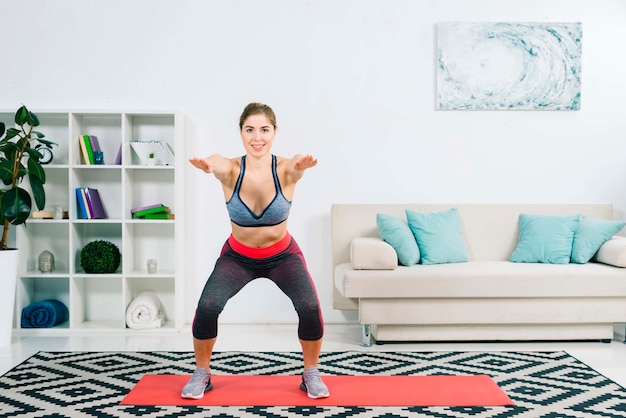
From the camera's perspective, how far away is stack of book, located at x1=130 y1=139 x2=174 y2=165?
15.5 feet

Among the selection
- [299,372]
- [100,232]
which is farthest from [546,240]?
[100,232]

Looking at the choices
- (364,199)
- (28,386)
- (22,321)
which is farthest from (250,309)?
(28,386)

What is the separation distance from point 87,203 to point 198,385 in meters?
2.02

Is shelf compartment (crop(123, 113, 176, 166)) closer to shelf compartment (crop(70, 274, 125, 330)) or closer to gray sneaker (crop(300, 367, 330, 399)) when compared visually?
shelf compartment (crop(70, 274, 125, 330))

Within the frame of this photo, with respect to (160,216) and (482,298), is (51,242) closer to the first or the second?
(160,216)

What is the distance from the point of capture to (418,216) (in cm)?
461

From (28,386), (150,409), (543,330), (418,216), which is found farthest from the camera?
(418,216)

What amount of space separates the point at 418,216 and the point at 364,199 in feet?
1.77

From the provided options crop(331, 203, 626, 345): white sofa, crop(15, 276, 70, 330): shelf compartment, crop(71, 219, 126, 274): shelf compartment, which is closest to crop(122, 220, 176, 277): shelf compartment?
crop(71, 219, 126, 274): shelf compartment

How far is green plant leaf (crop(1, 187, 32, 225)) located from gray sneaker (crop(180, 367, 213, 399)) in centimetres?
182

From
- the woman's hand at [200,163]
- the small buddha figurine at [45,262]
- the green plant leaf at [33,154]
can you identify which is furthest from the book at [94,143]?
the woman's hand at [200,163]

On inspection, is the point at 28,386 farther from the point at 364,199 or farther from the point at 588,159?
the point at 588,159

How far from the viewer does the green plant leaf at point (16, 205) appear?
4266mm

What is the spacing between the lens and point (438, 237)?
14.9 feet
